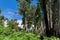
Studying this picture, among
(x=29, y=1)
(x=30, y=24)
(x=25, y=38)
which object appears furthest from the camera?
(x=30, y=24)

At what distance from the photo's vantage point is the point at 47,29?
20562mm

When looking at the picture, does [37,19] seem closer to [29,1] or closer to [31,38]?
[29,1]

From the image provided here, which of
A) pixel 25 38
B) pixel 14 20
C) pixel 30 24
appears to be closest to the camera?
pixel 25 38

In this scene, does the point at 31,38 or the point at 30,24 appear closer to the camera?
the point at 31,38

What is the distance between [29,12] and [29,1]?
2.57m

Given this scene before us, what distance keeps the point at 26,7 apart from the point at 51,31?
24.9m

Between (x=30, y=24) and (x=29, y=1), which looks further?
(x=30, y=24)

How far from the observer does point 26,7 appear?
44.9 m

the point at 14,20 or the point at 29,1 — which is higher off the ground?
the point at 29,1

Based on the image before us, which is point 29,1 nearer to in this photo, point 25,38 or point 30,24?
point 30,24

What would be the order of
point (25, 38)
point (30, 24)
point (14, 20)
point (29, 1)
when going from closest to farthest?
point (25, 38) < point (29, 1) < point (30, 24) < point (14, 20)

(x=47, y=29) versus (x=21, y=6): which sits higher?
(x=21, y=6)

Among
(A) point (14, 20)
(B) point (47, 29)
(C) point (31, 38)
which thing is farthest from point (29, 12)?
(C) point (31, 38)

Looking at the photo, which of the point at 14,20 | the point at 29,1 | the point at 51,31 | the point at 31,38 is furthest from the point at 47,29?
the point at 14,20
